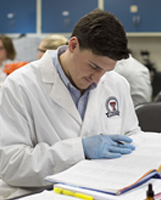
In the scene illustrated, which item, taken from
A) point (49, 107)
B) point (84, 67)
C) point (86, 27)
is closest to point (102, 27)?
point (86, 27)

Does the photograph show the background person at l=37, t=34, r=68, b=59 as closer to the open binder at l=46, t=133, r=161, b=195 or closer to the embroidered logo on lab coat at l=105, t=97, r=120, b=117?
the embroidered logo on lab coat at l=105, t=97, r=120, b=117

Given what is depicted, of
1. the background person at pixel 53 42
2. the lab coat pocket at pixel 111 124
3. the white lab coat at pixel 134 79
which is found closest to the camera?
the lab coat pocket at pixel 111 124

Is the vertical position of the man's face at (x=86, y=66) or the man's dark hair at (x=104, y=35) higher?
the man's dark hair at (x=104, y=35)

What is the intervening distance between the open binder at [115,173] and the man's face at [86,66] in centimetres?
31

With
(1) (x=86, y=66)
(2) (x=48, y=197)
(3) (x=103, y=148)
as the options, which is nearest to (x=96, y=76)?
(1) (x=86, y=66)

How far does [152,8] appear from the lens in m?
4.55

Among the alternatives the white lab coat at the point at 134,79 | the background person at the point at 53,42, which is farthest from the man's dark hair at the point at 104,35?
the white lab coat at the point at 134,79

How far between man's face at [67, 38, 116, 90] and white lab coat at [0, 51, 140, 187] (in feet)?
0.25

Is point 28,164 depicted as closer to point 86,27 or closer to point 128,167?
point 128,167

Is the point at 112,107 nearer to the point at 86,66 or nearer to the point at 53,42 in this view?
the point at 86,66

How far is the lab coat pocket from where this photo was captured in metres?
1.43

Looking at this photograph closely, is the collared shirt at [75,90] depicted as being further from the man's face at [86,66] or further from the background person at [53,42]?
the background person at [53,42]

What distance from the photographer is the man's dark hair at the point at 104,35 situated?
113cm

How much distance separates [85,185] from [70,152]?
28 cm
